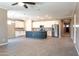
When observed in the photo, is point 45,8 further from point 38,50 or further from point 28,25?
point 28,25

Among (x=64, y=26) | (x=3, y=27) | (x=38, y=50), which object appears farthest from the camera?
(x=64, y=26)

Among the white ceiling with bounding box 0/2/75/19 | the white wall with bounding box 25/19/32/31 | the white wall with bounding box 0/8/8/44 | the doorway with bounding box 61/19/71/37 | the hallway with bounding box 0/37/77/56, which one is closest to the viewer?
the hallway with bounding box 0/37/77/56

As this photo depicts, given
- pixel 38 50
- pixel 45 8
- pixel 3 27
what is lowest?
pixel 38 50

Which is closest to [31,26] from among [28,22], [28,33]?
[28,22]

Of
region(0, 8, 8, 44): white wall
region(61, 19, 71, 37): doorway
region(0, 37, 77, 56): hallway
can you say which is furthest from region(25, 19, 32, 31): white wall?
region(0, 37, 77, 56): hallway

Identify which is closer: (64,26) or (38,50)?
(38,50)

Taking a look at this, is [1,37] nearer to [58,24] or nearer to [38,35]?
[38,35]

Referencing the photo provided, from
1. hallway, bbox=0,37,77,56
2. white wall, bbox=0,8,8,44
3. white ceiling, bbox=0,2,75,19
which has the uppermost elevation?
white ceiling, bbox=0,2,75,19

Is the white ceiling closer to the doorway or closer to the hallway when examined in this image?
the hallway

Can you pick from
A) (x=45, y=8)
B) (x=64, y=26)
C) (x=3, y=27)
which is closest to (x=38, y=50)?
(x=45, y=8)

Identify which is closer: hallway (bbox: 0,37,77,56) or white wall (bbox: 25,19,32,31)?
hallway (bbox: 0,37,77,56)

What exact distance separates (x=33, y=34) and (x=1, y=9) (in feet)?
19.9

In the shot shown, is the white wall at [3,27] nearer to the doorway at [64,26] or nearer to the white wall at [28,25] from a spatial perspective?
the white wall at [28,25]

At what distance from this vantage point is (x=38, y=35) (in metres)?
13.4
